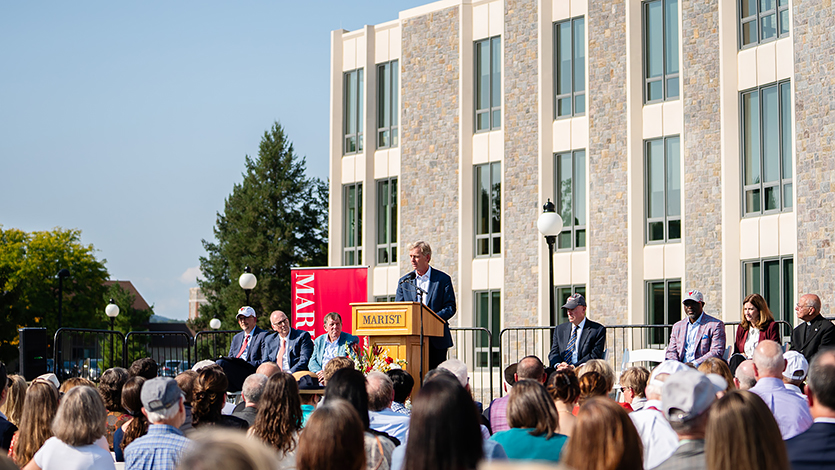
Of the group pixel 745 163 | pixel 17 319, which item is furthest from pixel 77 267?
pixel 745 163

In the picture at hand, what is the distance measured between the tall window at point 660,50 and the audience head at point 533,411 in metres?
19.0

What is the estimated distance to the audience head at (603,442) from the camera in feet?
12.8

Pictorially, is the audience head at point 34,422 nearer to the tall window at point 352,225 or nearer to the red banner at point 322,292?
the red banner at point 322,292

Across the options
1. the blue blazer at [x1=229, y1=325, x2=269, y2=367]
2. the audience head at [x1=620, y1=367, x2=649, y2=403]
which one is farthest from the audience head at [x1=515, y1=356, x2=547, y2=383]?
the blue blazer at [x1=229, y1=325, x2=269, y2=367]

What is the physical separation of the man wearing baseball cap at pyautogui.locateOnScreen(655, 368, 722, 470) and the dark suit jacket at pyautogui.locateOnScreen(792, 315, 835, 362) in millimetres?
7958

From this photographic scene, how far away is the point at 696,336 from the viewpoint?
479 inches

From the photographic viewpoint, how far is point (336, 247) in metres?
29.9

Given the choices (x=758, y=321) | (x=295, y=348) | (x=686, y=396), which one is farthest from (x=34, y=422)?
(x=758, y=321)

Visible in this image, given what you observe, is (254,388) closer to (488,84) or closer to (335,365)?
(335,365)

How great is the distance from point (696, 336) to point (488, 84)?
15.8 meters

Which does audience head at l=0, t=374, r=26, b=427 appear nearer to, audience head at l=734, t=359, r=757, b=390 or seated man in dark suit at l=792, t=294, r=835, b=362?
audience head at l=734, t=359, r=757, b=390

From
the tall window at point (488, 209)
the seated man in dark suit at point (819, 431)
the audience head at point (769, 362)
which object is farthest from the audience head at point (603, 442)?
the tall window at point (488, 209)

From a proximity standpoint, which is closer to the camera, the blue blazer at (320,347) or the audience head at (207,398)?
the audience head at (207,398)

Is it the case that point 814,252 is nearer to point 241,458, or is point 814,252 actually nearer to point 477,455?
point 477,455
